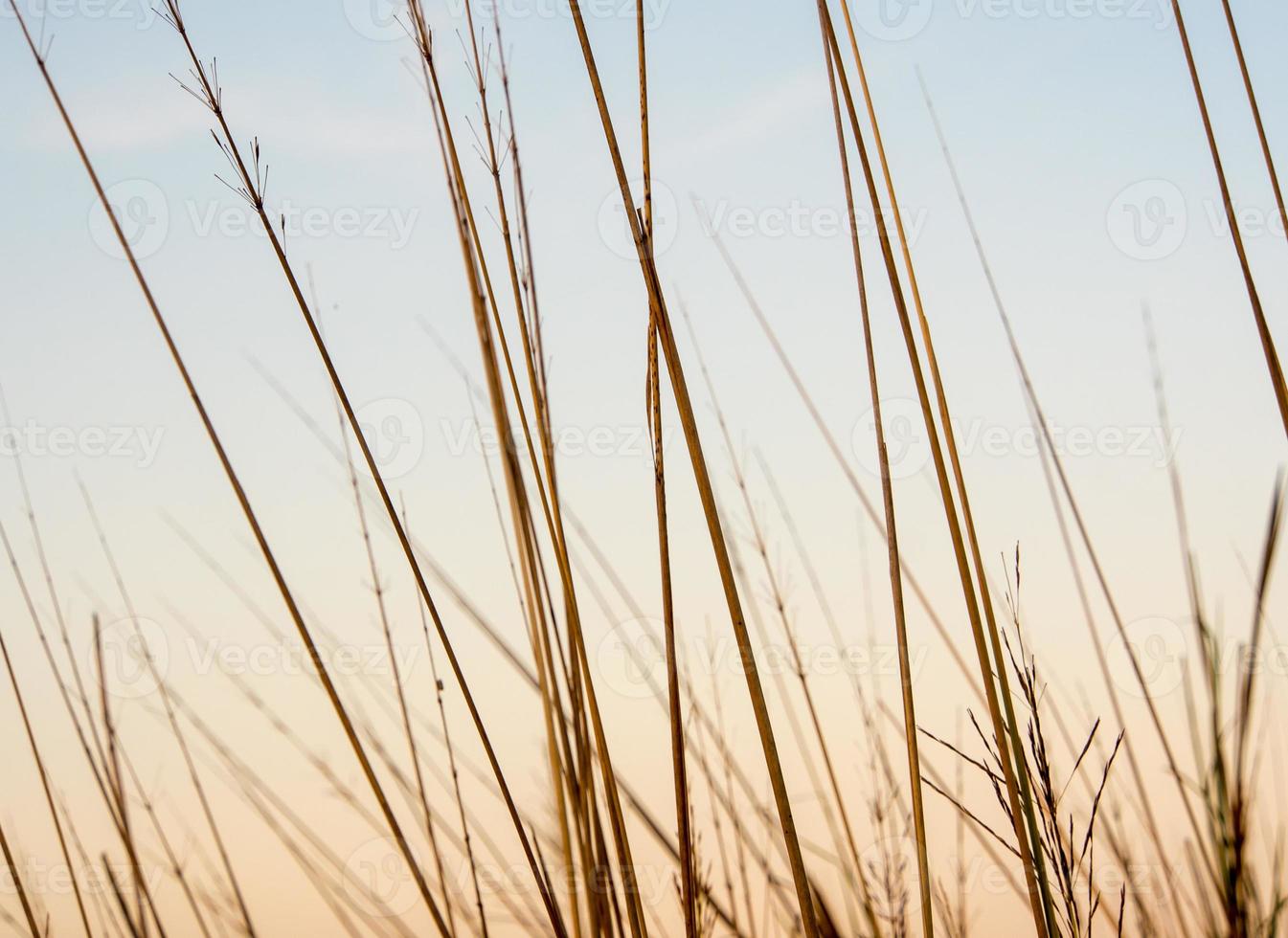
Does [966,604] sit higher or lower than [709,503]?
lower

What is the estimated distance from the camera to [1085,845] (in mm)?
880

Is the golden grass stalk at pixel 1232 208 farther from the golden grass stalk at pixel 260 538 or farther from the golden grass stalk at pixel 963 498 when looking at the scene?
the golden grass stalk at pixel 260 538

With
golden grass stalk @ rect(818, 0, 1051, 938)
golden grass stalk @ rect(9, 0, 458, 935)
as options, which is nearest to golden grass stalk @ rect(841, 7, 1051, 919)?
golden grass stalk @ rect(818, 0, 1051, 938)

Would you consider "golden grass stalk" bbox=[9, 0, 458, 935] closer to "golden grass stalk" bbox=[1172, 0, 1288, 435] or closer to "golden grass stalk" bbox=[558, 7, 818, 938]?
"golden grass stalk" bbox=[558, 7, 818, 938]

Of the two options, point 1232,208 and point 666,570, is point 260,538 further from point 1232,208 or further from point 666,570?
point 1232,208

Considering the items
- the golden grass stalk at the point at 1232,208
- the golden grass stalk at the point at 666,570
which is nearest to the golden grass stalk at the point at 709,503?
the golden grass stalk at the point at 666,570

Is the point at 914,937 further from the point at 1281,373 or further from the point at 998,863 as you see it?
the point at 1281,373

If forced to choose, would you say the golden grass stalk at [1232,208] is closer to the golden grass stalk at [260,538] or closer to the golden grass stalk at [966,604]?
the golden grass stalk at [966,604]

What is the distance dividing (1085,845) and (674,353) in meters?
0.51

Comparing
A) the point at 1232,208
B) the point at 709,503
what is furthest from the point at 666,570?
the point at 1232,208

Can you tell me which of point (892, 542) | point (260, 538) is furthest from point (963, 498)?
point (260, 538)

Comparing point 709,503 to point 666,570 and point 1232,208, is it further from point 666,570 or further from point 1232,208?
point 1232,208

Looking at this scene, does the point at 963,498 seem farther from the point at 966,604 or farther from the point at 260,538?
the point at 260,538

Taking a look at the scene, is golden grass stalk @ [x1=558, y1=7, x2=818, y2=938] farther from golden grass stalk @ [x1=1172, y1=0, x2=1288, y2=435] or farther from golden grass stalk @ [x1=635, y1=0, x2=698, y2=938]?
golden grass stalk @ [x1=1172, y1=0, x2=1288, y2=435]
